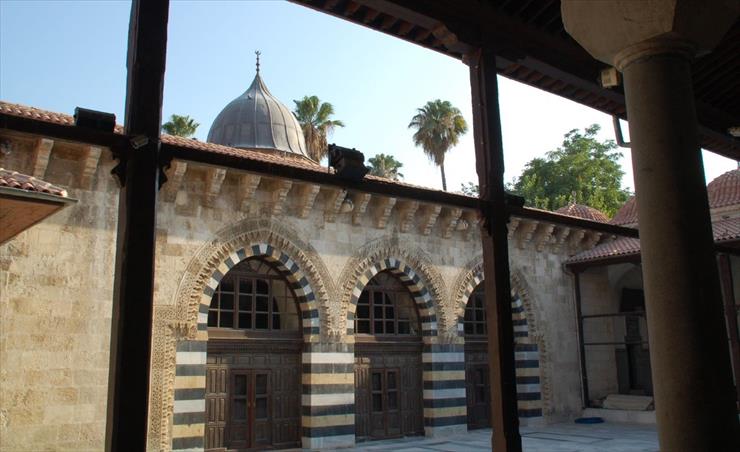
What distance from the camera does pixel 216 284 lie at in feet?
37.6

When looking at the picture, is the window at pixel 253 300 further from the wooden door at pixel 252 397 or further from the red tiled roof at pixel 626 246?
the red tiled roof at pixel 626 246

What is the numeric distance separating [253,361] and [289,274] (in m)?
1.70

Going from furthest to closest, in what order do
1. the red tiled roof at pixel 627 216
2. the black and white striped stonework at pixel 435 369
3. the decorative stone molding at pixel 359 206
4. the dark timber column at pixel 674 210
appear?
1. the red tiled roof at pixel 627 216
2. the black and white striped stonework at pixel 435 369
3. the decorative stone molding at pixel 359 206
4. the dark timber column at pixel 674 210

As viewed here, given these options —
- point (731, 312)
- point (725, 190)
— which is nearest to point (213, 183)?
point (731, 312)

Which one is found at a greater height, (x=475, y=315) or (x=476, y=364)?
(x=475, y=315)

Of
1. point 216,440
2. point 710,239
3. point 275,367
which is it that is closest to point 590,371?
point 275,367

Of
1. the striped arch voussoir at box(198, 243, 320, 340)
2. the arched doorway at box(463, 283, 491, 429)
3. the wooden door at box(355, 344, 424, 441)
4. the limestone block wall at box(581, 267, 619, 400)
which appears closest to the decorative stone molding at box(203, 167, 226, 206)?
the striped arch voussoir at box(198, 243, 320, 340)

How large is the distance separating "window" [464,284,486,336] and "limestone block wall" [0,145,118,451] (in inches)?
324

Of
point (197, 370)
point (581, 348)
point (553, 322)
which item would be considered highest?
point (553, 322)

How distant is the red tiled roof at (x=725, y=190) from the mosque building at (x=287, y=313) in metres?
1.62

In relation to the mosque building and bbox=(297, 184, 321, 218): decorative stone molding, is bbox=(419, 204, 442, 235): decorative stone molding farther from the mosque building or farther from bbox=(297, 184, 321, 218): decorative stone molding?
bbox=(297, 184, 321, 218): decorative stone molding

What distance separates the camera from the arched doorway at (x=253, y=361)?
37.8 ft

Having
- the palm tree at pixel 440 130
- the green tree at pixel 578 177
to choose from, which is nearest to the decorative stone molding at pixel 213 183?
the palm tree at pixel 440 130

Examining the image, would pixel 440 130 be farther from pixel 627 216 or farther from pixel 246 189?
pixel 246 189
